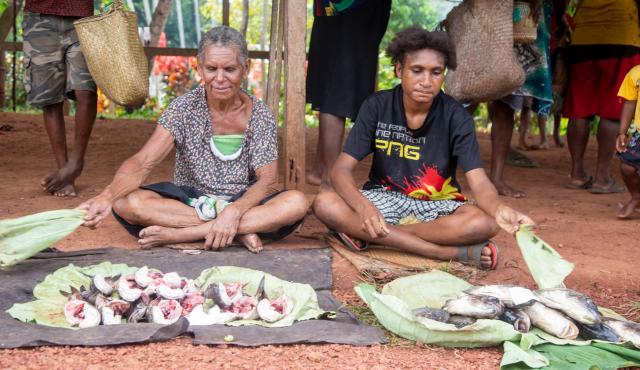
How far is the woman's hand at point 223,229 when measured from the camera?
383cm

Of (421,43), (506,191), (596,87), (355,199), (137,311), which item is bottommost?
(506,191)

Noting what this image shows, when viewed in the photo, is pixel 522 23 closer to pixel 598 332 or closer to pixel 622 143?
pixel 622 143

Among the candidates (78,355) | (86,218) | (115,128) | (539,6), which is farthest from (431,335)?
(115,128)

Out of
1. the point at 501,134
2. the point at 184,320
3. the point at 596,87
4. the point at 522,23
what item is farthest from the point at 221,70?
the point at 596,87

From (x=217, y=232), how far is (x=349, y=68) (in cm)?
164

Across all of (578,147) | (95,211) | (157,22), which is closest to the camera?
(95,211)

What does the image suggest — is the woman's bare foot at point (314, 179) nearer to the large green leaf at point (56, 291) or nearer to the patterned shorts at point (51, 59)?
the patterned shorts at point (51, 59)

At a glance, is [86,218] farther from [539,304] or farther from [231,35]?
[539,304]

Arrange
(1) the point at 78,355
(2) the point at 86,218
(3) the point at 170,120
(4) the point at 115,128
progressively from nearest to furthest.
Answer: (1) the point at 78,355, (2) the point at 86,218, (3) the point at 170,120, (4) the point at 115,128

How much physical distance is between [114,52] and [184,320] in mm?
2263

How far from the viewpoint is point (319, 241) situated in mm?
4262

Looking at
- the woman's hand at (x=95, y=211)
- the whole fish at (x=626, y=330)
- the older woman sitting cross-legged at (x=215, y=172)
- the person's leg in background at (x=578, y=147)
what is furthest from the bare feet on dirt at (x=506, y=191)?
the woman's hand at (x=95, y=211)

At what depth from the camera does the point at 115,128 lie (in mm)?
8227

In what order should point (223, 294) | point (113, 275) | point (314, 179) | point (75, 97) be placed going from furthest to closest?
point (314, 179) < point (75, 97) < point (113, 275) < point (223, 294)
